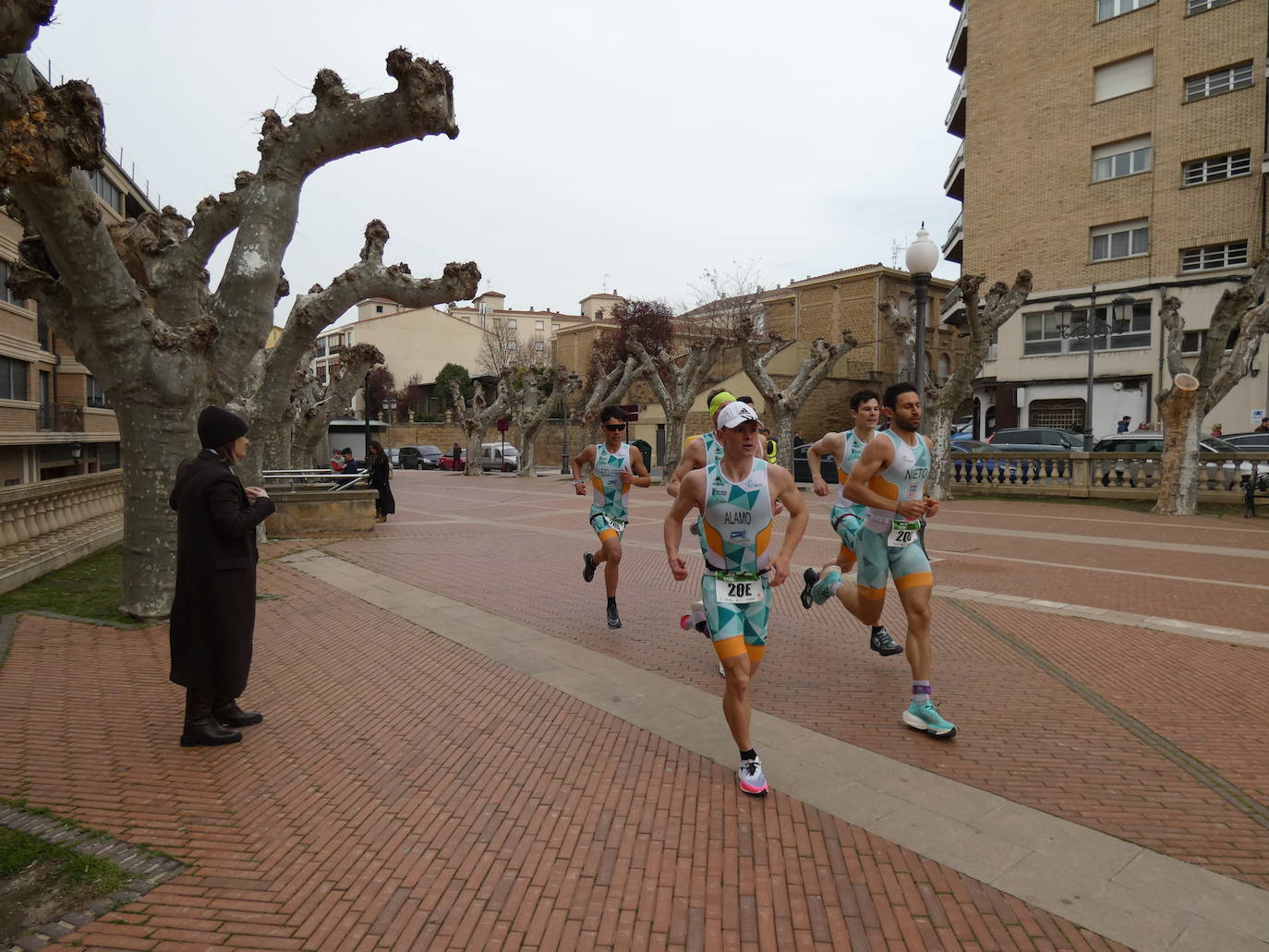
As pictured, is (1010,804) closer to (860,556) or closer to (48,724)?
(860,556)

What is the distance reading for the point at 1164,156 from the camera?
2877 centimetres

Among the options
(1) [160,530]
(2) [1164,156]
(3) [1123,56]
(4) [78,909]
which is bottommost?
(4) [78,909]

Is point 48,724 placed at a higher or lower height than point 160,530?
lower

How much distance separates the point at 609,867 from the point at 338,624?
4.88 meters

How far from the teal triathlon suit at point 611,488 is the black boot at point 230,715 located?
3.19 meters

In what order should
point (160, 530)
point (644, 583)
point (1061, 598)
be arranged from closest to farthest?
point (160, 530) → point (1061, 598) → point (644, 583)

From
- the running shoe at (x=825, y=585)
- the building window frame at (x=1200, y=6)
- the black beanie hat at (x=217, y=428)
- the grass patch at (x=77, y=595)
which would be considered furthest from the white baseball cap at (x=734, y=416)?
the building window frame at (x=1200, y=6)

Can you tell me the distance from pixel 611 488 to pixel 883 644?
8.52ft

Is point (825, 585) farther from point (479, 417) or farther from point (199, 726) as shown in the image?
point (479, 417)

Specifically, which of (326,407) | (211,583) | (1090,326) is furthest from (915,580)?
(1090,326)

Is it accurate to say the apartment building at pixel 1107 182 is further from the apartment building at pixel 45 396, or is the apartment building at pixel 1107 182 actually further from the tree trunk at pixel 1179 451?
the apartment building at pixel 45 396

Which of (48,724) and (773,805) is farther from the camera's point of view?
(48,724)

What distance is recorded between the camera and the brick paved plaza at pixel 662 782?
2.88 metres

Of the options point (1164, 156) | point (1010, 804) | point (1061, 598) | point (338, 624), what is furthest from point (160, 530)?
point (1164, 156)
